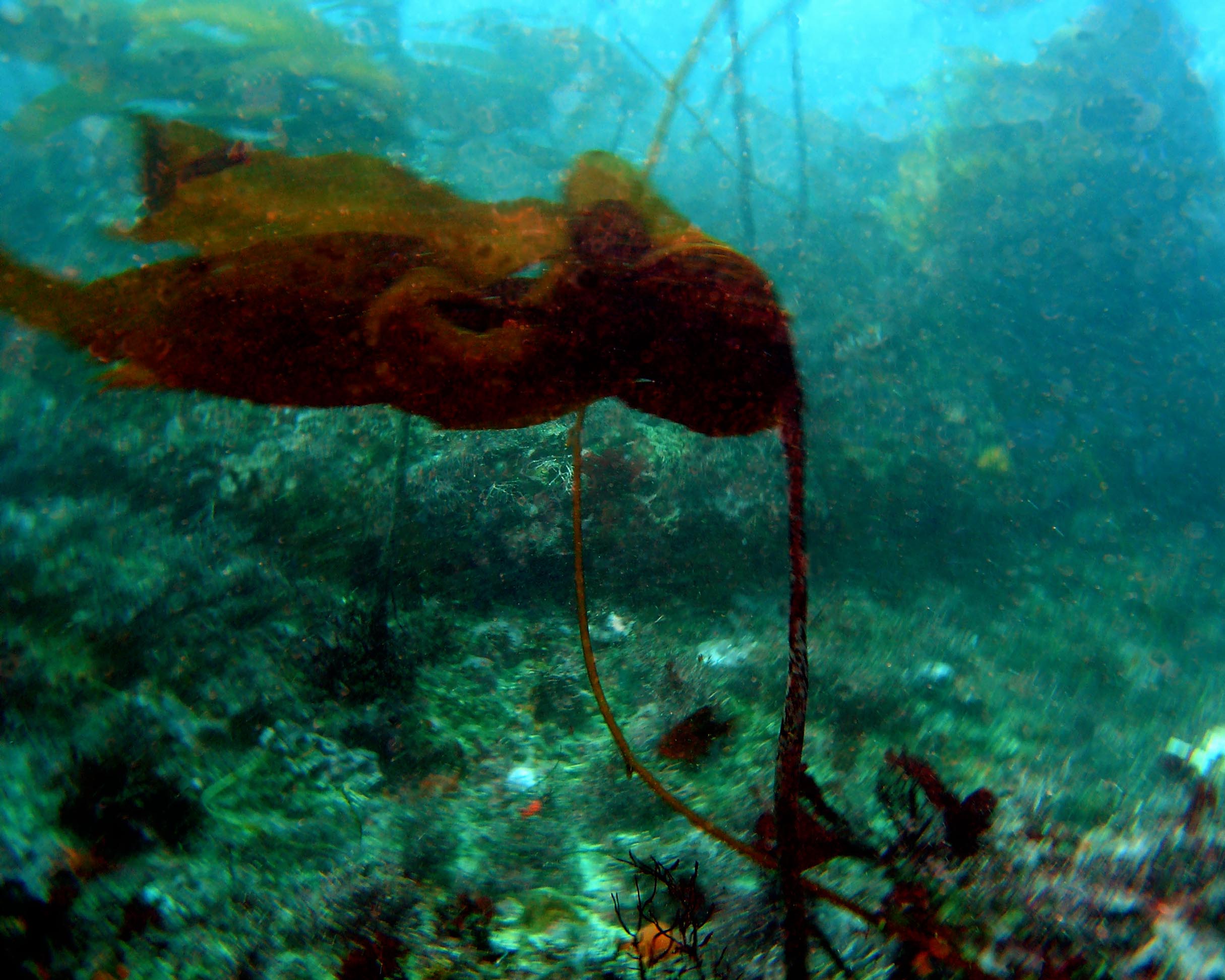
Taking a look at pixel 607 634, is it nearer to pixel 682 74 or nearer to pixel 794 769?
pixel 794 769

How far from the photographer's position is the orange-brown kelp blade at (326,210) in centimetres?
214

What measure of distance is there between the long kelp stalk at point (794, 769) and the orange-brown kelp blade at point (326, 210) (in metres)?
1.67

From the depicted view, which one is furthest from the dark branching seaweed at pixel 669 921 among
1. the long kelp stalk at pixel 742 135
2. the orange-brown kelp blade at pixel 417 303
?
the long kelp stalk at pixel 742 135

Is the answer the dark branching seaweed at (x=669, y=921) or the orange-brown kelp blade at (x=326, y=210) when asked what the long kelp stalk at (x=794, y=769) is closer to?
the dark branching seaweed at (x=669, y=921)

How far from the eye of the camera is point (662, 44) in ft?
21.5

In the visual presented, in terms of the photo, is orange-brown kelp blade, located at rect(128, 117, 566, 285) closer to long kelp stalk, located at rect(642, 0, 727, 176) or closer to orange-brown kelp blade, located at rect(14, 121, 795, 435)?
orange-brown kelp blade, located at rect(14, 121, 795, 435)

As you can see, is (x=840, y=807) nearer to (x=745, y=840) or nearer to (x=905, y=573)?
(x=745, y=840)

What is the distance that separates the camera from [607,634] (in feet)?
7.85

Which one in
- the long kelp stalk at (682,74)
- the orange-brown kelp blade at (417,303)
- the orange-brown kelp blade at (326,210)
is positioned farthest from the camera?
the long kelp stalk at (682,74)

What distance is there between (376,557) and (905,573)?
2875 millimetres

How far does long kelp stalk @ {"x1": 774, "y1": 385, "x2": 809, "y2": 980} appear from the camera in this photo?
1.74m

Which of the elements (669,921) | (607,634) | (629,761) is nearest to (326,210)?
(607,634)

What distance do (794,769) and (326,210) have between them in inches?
126

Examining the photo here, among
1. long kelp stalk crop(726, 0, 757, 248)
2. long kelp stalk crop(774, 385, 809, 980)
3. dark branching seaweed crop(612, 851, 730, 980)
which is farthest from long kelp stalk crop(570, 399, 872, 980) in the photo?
long kelp stalk crop(726, 0, 757, 248)
